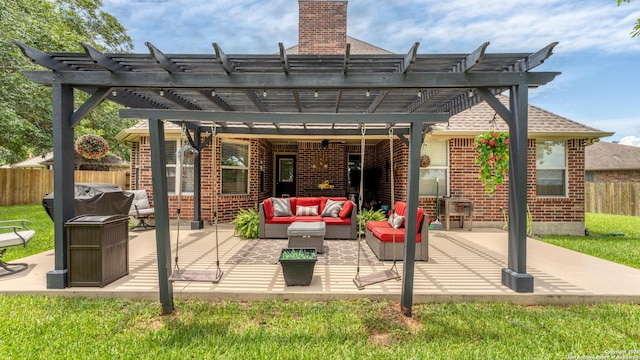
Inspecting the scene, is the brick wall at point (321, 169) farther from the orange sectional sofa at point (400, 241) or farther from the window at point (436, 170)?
the orange sectional sofa at point (400, 241)

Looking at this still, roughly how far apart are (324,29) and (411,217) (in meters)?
8.88

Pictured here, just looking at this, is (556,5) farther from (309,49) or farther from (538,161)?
(309,49)

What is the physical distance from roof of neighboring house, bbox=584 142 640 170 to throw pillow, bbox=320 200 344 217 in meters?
18.5

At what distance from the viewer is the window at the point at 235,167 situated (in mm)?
8875

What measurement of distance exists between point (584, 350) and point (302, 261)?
2.91 metres

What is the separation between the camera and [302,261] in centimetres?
374

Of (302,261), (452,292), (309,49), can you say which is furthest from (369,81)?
(309,49)

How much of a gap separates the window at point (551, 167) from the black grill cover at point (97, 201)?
10.9 metres

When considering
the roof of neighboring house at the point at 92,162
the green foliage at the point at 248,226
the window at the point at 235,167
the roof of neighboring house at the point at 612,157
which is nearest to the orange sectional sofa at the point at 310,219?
the green foliage at the point at 248,226

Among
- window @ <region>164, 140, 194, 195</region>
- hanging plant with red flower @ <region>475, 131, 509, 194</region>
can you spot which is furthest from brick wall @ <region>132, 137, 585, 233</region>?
hanging plant with red flower @ <region>475, 131, 509, 194</region>

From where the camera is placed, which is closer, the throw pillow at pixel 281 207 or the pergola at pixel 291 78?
the pergola at pixel 291 78

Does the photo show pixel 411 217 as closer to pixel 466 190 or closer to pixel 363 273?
pixel 363 273

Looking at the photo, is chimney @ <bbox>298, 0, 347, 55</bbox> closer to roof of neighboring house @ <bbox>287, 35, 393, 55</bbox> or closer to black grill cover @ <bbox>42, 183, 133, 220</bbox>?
roof of neighboring house @ <bbox>287, 35, 393, 55</bbox>

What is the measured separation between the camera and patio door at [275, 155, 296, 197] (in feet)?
39.2
